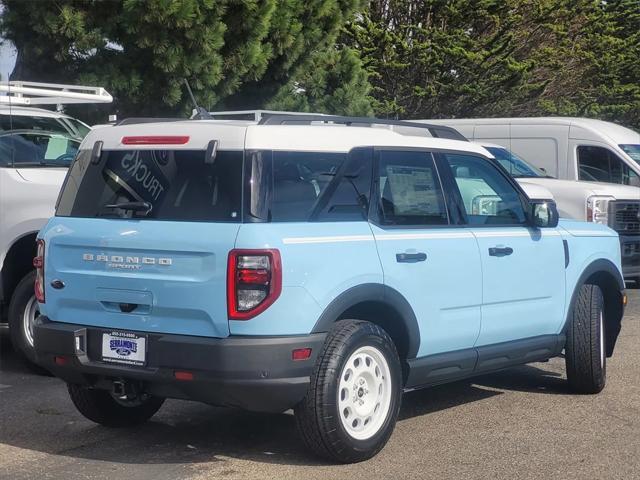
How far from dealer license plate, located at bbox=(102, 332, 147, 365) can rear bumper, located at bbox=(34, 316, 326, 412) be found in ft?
0.10

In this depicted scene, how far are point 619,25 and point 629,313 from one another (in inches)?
770

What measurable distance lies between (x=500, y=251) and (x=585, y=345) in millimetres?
1250

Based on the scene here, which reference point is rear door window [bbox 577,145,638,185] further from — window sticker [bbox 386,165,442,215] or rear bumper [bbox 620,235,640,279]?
window sticker [bbox 386,165,442,215]

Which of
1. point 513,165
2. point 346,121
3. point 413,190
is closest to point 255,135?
point 346,121

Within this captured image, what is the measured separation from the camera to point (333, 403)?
557 cm

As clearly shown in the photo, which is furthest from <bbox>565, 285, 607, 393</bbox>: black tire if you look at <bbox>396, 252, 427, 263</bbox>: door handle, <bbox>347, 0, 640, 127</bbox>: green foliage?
<bbox>347, 0, 640, 127</bbox>: green foliage

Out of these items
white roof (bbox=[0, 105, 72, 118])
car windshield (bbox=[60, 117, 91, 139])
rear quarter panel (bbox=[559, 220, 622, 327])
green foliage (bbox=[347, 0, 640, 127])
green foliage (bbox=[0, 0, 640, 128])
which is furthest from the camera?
green foliage (bbox=[347, 0, 640, 127])

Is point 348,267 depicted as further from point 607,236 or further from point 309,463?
point 607,236

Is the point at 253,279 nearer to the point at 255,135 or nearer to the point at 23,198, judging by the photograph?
the point at 255,135

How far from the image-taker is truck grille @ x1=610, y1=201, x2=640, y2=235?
1311cm

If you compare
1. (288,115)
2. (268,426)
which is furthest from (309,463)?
(288,115)

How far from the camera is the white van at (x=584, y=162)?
13133mm

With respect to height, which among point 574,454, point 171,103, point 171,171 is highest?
point 171,103

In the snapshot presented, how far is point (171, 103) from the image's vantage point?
13.8m
